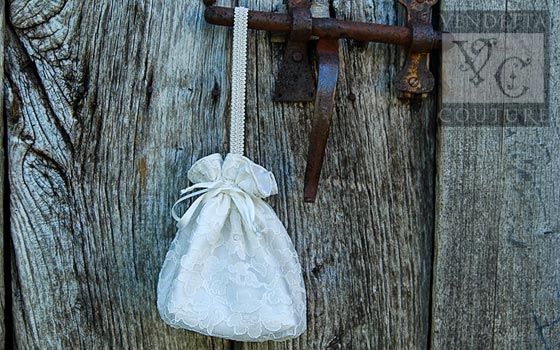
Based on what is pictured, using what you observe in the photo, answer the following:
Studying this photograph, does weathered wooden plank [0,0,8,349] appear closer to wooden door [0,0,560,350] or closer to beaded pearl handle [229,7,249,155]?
wooden door [0,0,560,350]

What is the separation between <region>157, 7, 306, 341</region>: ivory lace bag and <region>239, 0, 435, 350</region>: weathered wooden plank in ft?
0.27

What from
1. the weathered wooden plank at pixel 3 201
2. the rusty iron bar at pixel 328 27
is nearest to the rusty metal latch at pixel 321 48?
the rusty iron bar at pixel 328 27

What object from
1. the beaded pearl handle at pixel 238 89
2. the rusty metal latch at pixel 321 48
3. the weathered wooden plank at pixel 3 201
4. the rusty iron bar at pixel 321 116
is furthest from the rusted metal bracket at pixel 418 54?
the weathered wooden plank at pixel 3 201

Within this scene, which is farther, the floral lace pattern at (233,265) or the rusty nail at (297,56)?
the rusty nail at (297,56)

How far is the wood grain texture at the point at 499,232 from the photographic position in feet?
3.66

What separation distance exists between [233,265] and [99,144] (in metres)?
0.30

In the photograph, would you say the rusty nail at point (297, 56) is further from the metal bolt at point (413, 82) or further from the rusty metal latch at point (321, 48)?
the metal bolt at point (413, 82)

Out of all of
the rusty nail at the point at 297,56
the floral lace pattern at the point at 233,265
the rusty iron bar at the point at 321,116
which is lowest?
the floral lace pattern at the point at 233,265

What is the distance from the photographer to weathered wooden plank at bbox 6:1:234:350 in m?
1.09

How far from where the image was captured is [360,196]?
113 cm

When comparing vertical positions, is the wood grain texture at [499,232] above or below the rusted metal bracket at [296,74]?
below

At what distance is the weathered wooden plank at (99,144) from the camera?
109 centimetres

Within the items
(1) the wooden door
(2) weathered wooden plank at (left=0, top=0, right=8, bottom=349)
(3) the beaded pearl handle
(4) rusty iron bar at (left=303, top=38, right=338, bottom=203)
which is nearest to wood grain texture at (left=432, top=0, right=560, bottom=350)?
(1) the wooden door

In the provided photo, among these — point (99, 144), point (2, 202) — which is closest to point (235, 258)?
point (99, 144)
